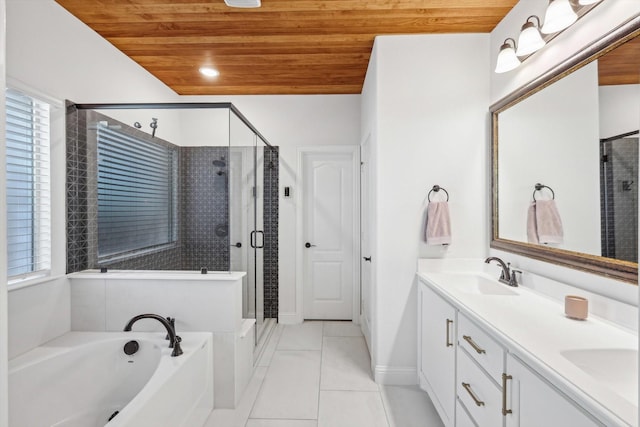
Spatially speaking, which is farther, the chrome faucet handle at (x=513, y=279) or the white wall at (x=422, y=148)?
the white wall at (x=422, y=148)

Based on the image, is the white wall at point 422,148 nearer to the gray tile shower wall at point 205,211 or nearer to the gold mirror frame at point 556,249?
the gold mirror frame at point 556,249

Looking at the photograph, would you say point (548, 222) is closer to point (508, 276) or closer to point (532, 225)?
point (532, 225)

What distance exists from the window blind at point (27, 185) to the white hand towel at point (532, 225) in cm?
299

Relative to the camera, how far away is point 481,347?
4.64 ft

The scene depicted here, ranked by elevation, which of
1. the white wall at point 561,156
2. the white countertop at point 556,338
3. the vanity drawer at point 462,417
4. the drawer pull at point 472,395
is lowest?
the vanity drawer at point 462,417

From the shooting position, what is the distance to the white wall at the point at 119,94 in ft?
5.89

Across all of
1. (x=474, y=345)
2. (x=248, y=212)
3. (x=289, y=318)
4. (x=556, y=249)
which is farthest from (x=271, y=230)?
(x=556, y=249)

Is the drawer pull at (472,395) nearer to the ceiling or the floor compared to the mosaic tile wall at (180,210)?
nearer to the floor

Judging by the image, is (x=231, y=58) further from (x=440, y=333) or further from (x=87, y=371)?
(x=440, y=333)

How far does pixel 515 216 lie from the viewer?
6.73 ft

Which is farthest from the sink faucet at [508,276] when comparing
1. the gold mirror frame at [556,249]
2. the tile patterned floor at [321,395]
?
the tile patterned floor at [321,395]

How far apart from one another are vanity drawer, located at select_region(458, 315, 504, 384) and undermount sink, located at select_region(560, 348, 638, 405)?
0.24 meters

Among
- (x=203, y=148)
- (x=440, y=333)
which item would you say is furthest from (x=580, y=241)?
(x=203, y=148)

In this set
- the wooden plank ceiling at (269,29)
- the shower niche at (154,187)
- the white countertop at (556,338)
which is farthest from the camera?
the shower niche at (154,187)
